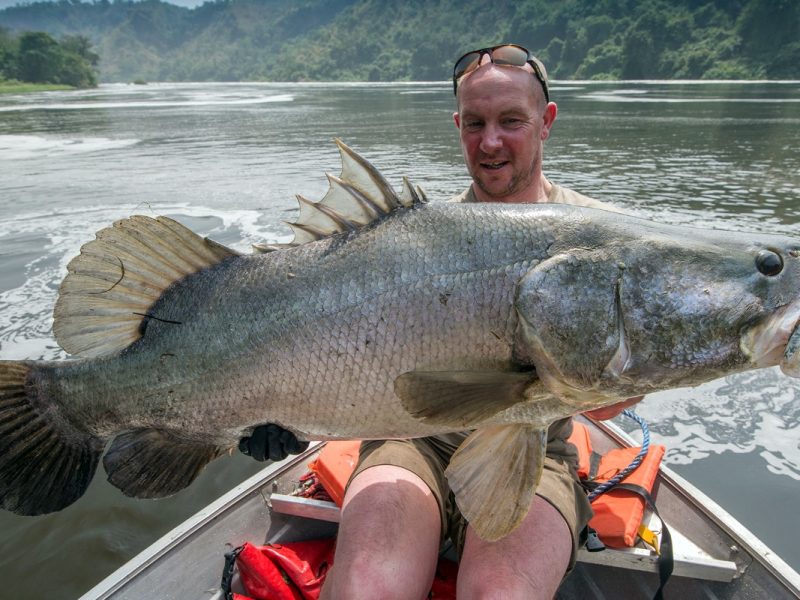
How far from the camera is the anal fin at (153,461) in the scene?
2408 millimetres

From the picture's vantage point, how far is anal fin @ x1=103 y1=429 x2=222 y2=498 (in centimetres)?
241

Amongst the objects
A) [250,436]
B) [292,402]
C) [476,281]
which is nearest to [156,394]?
[250,436]

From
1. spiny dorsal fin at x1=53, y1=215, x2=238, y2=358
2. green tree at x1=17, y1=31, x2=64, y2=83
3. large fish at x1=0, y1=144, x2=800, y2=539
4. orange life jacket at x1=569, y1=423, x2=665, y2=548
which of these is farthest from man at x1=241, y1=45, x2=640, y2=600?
green tree at x1=17, y1=31, x2=64, y2=83

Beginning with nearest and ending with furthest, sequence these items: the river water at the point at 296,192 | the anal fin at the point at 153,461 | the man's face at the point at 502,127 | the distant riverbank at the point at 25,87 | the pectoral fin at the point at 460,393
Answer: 1. the pectoral fin at the point at 460,393
2. the anal fin at the point at 153,461
3. the man's face at the point at 502,127
4. the river water at the point at 296,192
5. the distant riverbank at the point at 25,87

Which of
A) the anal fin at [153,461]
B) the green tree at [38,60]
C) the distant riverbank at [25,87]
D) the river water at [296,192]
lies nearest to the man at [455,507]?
the anal fin at [153,461]

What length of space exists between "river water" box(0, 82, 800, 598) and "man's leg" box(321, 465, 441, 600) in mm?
2174

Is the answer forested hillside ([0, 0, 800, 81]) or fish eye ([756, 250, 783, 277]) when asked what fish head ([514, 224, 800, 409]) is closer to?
fish eye ([756, 250, 783, 277])

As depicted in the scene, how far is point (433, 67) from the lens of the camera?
442 feet

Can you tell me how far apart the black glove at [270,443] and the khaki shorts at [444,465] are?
58 cm

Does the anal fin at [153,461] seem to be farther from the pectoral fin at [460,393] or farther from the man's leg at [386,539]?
the pectoral fin at [460,393]

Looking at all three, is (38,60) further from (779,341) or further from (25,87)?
(779,341)

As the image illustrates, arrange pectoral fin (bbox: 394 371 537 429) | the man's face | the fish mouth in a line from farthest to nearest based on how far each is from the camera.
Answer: the man's face < pectoral fin (bbox: 394 371 537 429) < the fish mouth

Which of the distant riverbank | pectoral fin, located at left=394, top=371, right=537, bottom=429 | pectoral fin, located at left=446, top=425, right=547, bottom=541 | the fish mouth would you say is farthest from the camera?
the distant riverbank

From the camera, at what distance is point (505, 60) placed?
323 cm
